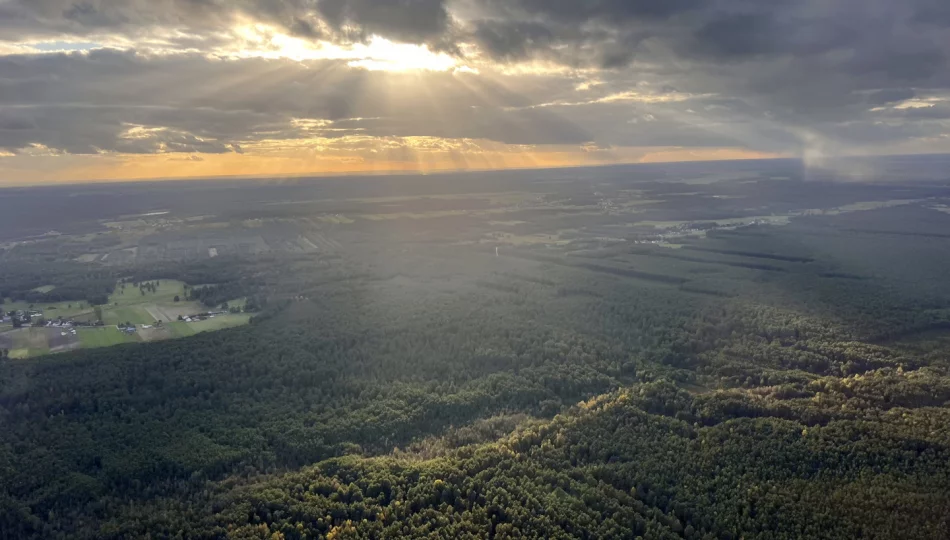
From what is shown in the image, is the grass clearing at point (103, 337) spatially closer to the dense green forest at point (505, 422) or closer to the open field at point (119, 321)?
the open field at point (119, 321)

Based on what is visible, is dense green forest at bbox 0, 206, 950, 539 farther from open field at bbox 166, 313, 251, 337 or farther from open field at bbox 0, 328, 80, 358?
open field at bbox 0, 328, 80, 358

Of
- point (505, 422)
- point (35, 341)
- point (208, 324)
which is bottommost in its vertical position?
point (505, 422)

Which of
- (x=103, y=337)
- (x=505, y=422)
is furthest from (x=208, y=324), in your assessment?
(x=505, y=422)

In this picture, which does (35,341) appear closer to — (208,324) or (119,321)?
(119,321)

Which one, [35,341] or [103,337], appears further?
[103,337]

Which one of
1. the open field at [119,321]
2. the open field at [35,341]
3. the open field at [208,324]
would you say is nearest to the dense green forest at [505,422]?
the open field at [208,324]

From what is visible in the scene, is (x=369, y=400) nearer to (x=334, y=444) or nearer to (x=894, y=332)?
(x=334, y=444)

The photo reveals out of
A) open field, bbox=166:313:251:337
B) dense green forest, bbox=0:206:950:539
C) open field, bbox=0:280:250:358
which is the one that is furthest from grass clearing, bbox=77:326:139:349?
dense green forest, bbox=0:206:950:539

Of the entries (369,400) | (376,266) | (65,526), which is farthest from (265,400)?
(376,266)
